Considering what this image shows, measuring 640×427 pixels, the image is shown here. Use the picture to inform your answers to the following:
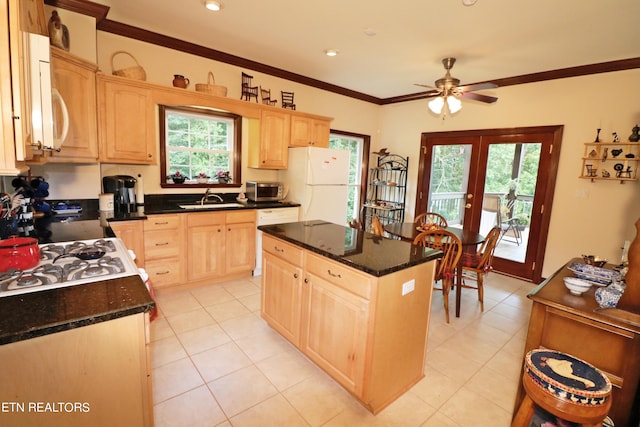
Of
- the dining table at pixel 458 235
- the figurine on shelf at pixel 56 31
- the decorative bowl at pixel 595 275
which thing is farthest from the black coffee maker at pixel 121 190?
the decorative bowl at pixel 595 275

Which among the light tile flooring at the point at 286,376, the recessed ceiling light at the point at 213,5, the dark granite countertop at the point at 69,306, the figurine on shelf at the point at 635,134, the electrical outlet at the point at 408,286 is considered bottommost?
the light tile flooring at the point at 286,376

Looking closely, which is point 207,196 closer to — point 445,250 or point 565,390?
point 445,250

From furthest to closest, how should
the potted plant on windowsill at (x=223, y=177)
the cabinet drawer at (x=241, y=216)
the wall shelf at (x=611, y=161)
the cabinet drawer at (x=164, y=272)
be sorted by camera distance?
the potted plant on windowsill at (x=223, y=177) → the cabinet drawer at (x=241, y=216) → the wall shelf at (x=611, y=161) → the cabinet drawer at (x=164, y=272)

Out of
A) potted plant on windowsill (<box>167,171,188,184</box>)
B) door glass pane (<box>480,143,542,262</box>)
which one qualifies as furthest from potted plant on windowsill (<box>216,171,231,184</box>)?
door glass pane (<box>480,143,542,262</box>)

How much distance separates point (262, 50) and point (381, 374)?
3560 millimetres

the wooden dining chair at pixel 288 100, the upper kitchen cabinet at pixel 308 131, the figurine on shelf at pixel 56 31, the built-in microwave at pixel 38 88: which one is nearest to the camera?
the built-in microwave at pixel 38 88

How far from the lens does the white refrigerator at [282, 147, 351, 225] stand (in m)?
4.06

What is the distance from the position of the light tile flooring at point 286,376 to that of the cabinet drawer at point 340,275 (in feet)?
2.46

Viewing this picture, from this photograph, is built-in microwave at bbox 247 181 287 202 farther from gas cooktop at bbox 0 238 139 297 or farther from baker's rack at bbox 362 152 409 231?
gas cooktop at bbox 0 238 139 297

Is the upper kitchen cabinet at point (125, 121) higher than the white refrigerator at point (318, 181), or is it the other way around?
the upper kitchen cabinet at point (125, 121)

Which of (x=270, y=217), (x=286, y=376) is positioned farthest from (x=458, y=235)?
(x=286, y=376)

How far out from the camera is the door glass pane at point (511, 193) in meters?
4.16

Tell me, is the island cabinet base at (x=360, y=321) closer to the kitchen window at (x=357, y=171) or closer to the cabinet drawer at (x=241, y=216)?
the cabinet drawer at (x=241, y=216)

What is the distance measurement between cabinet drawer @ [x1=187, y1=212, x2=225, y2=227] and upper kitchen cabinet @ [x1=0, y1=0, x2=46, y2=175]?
226 cm
